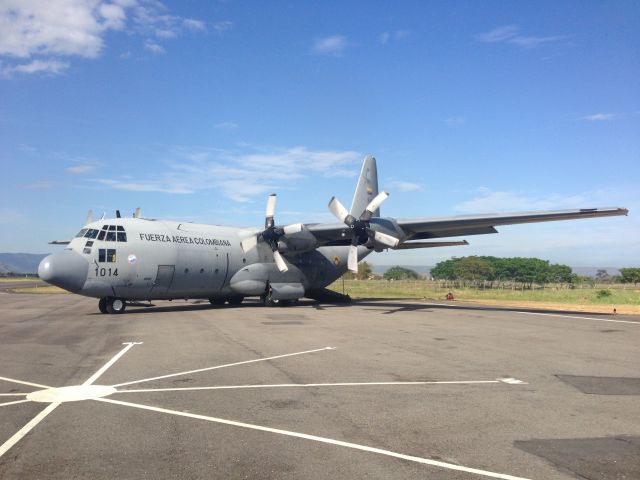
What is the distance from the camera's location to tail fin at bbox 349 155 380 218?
36438 mm

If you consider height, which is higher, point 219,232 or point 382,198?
Result: point 382,198

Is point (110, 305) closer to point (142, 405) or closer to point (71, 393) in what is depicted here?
point (71, 393)

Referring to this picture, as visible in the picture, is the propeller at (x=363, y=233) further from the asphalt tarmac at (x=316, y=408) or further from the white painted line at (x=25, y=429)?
the white painted line at (x=25, y=429)

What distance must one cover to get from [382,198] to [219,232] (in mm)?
9667

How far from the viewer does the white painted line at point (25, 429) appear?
Result: 594 centimetres

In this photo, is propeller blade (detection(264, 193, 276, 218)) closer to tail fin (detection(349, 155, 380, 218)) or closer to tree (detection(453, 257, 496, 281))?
tail fin (detection(349, 155, 380, 218))

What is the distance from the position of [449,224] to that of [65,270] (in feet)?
62.1

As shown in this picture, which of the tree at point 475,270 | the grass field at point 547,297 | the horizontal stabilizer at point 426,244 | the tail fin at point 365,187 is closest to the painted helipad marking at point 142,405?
the horizontal stabilizer at point 426,244

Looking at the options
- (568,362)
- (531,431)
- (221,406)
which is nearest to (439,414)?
(531,431)

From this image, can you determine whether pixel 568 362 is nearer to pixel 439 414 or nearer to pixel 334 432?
pixel 439 414

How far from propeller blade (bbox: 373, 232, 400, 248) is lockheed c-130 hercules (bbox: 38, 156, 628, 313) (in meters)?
0.06

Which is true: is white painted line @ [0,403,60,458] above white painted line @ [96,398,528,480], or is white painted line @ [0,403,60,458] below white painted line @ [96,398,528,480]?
below

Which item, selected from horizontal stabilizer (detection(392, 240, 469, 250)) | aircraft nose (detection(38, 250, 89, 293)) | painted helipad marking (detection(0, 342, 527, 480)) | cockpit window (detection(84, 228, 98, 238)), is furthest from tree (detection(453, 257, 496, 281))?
painted helipad marking (detection(0, 342, 527, 480))

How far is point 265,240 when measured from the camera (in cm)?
3162
